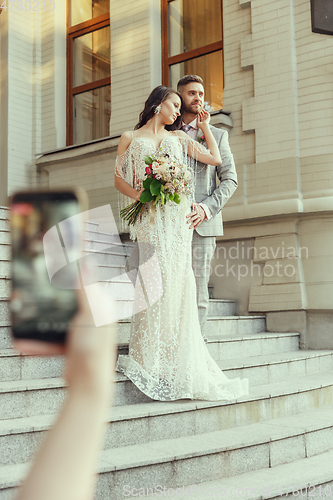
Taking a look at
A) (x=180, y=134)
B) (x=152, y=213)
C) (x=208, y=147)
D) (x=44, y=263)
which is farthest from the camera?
(x=208, y=147)

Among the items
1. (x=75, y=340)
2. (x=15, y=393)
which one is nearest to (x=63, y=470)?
(x=75, y=340)

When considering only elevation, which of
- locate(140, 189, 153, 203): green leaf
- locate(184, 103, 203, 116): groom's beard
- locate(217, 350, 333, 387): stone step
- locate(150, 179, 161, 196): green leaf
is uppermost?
locate(184, 103, 203, 116): groom's beard

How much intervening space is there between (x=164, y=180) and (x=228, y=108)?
3.18 m

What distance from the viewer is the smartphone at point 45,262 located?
0.42m

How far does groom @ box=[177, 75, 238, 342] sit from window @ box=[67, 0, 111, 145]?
4172 millimetres

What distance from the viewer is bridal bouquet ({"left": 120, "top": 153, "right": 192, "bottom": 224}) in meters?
3.16

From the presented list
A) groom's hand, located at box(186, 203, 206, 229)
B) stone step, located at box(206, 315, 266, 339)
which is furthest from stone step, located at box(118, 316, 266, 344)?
groom's hand, located at box(186, 203, 206, 229)

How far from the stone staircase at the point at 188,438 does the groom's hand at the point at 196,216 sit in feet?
3.00

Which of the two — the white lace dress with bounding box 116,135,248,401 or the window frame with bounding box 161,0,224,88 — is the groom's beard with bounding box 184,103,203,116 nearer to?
the white lace dress with bounding box 116,135,248,401

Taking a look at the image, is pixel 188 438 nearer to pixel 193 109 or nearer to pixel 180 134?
pixel 180 134

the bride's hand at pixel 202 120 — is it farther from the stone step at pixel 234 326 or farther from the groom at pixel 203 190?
the stone step at pixel 234 326

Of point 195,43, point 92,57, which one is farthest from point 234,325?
point 92,57

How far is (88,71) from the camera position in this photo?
8.02 m

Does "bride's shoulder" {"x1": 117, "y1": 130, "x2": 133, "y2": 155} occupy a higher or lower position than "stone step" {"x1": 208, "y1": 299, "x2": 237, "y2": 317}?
higher
